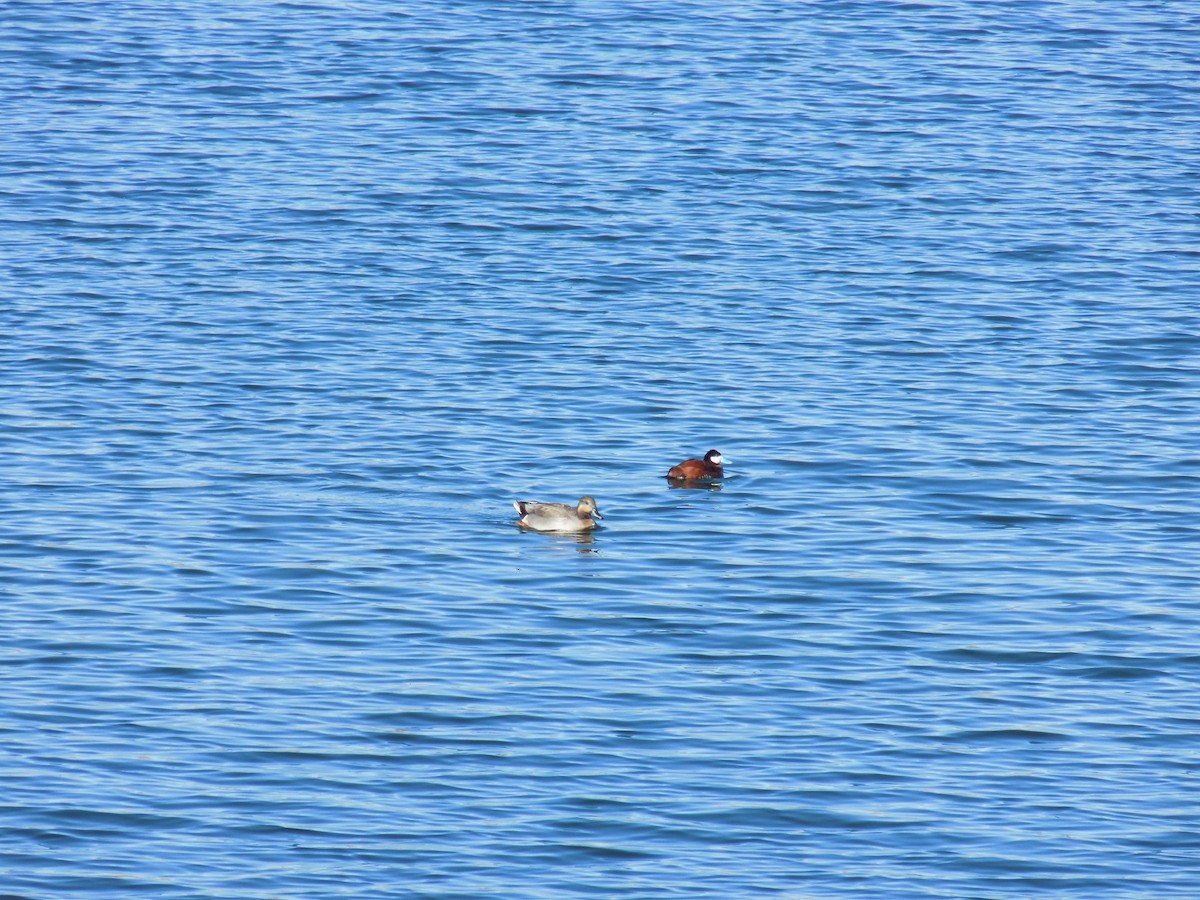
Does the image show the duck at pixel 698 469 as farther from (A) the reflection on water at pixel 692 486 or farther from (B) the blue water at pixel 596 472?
(B) the blue water at pixel 596 472

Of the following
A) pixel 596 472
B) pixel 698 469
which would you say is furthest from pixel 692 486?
pixel 596 472

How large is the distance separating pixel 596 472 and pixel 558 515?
226 cm

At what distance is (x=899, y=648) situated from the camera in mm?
14773

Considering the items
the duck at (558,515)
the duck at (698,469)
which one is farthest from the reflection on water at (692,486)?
the duck at (558,515)

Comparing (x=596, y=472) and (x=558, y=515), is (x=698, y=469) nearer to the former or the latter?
(x=596, y=472)

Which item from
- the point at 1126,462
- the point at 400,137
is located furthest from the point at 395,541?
the point at 400,137

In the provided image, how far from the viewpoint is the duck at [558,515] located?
55.9 ft

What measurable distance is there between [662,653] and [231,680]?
335 cm

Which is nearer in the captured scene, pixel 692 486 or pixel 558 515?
pixel 558 515

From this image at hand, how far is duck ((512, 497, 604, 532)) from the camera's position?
1705 cm

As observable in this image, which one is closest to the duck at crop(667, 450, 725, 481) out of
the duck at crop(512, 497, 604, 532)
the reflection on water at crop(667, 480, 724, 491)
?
the reflection on water at crop(667, 480, 724, 491)

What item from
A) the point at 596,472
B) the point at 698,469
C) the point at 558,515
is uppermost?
the point at 558,515

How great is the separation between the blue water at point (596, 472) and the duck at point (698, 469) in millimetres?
215

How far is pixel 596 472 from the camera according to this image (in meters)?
19.2
